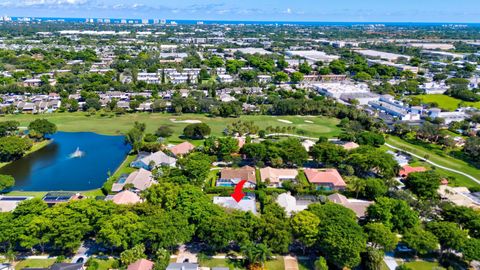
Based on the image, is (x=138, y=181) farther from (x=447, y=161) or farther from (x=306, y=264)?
(x=447, y=161)

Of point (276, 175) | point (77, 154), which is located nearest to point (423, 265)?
point (276, 175)

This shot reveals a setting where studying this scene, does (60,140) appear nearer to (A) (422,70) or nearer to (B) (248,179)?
(B) (248,179)

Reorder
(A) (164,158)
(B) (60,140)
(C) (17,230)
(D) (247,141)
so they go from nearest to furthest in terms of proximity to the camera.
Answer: (C) (17,230), (A) (164,158), (D) (247,141), (B) (60,140)

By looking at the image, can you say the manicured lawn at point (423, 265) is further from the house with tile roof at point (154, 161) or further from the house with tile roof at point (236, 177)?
the house with tile roof at point (154, 161)

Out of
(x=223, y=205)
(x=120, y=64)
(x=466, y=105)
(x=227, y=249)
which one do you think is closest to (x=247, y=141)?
(x=223, y=205)

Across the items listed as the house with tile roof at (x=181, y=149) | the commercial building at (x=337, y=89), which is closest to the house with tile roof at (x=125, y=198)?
the house with tile roof at (x=181, y=149)

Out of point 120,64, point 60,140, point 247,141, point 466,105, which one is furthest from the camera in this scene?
point 120,64
